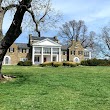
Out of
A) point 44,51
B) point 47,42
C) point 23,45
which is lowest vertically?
point 44,51

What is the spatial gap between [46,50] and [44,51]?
2.00 ft

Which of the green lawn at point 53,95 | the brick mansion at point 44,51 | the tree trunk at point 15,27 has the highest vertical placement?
the brick mansion at point 44,51

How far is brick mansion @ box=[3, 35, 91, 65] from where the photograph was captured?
79.4 m

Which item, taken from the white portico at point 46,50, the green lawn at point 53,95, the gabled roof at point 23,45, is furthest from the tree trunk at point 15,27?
the gabled roof at point 23,45

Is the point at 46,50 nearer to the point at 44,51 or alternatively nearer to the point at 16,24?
the point at 44,51

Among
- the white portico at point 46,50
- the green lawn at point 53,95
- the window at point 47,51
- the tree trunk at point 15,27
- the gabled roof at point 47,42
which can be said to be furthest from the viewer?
the window at point 47,51

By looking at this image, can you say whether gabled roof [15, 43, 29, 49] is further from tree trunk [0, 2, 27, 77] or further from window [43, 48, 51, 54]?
tree trunk [0, 2, 27, 77]

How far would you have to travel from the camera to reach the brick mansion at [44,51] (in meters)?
79.4

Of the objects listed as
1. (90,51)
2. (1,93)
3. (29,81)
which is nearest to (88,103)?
(1,93)

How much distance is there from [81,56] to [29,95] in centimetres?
7422

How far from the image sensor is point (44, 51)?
8269cm

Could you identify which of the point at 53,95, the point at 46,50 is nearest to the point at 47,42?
the point at 46,50

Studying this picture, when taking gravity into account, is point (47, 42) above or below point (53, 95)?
above

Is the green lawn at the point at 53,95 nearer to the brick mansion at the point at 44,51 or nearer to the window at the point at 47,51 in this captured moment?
the brick mansion at the point at 44,51
